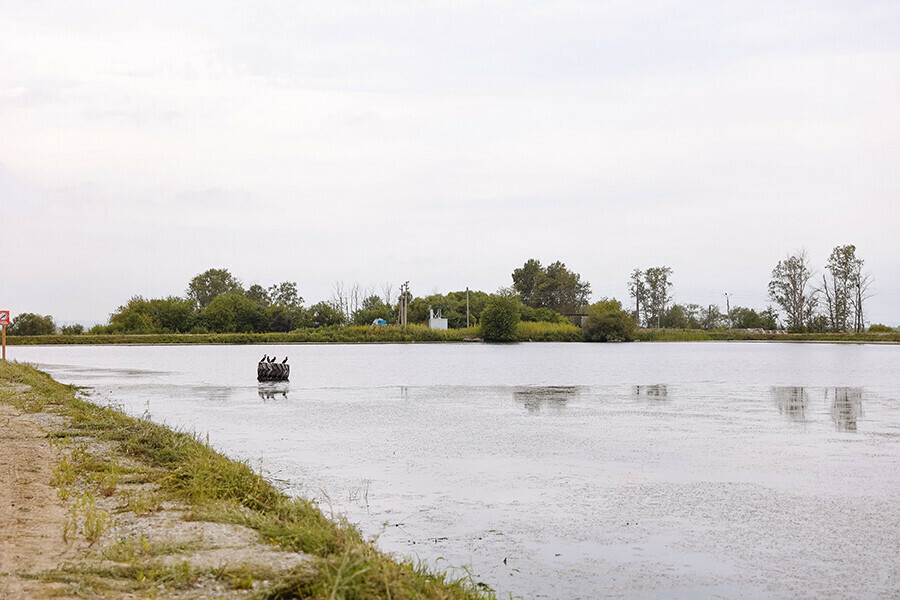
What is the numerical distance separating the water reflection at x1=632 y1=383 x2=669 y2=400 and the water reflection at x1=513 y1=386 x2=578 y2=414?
5.57 ft

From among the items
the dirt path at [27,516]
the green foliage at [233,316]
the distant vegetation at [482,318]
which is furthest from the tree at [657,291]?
the dirt path at [27,516]

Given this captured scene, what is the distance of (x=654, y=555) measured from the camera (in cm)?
662

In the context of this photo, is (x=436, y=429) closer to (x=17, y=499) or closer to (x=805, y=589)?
(x=17, y=499)

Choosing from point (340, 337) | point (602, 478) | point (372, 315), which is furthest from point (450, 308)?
Result: point (602, 478)

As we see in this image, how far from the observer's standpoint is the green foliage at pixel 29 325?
77.6m

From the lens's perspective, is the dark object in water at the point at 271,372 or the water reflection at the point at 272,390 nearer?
the water reflection at the point at 272,390

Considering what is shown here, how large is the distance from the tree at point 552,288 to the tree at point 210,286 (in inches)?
1687

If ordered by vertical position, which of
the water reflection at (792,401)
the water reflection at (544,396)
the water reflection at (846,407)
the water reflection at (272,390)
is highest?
the water reflection at (272,390)

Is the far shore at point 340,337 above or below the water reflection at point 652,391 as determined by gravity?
above

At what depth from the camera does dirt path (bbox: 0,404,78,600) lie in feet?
16.3

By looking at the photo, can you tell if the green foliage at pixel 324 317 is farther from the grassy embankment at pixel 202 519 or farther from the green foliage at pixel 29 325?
the grassy embankment at pixel 202 519

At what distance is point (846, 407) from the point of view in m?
17.8

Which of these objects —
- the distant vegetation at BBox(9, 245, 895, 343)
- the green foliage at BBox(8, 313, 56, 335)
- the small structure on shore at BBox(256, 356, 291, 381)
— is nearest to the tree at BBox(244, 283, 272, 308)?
the distant vegetation at BBox(9, 245, 895, 343)

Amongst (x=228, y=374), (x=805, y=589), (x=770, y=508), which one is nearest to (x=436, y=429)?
(x=770, y=508)
